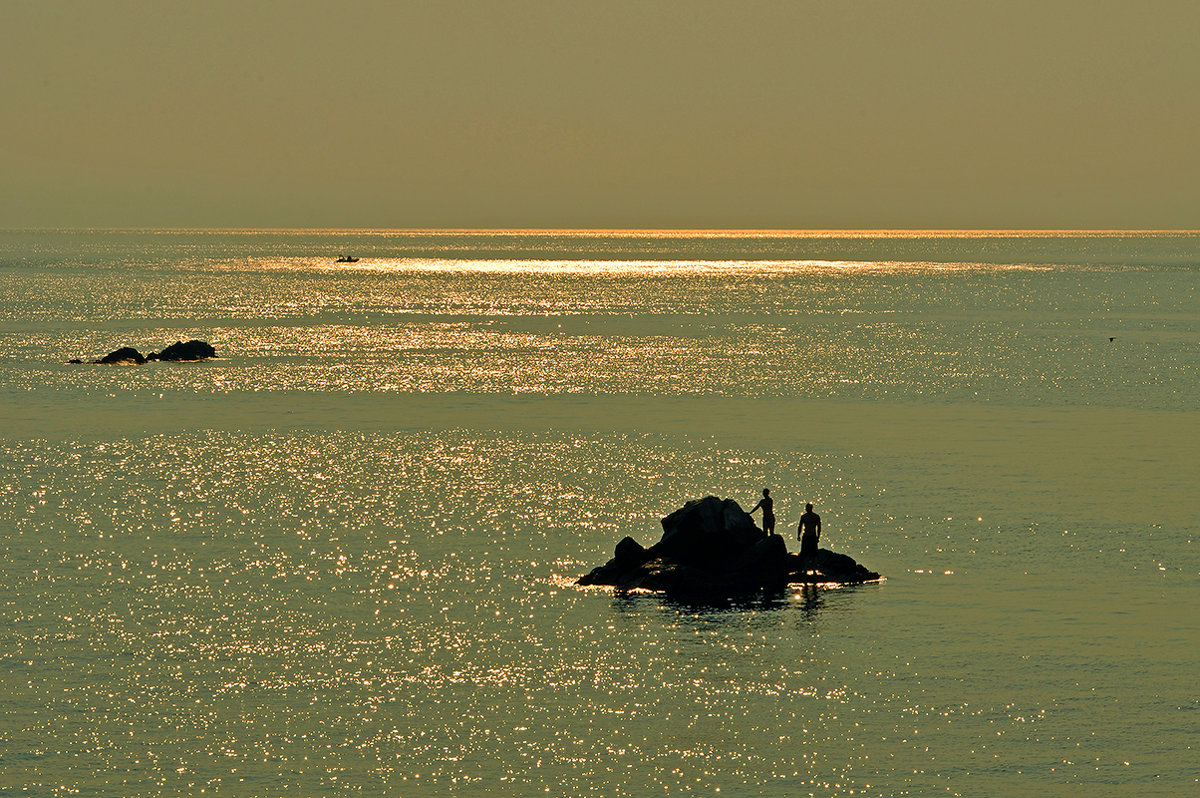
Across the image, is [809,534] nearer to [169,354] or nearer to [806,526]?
[806,526]

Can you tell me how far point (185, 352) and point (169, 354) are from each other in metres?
1.66

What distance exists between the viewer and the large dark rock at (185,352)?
5842 inches

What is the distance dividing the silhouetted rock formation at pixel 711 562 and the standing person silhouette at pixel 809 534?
0.48m

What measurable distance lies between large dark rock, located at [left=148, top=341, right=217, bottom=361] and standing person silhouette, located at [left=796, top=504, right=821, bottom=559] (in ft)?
351

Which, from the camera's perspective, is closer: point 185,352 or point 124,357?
point 124,357

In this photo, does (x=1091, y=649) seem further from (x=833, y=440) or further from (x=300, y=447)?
(x=300, y=447)

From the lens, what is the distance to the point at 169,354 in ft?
488

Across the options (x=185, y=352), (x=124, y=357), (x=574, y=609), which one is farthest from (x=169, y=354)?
(x=574, y=609)

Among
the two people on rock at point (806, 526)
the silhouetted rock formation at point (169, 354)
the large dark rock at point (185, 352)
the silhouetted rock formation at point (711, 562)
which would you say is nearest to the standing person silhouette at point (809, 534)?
the two people on rock at point (806, 526)

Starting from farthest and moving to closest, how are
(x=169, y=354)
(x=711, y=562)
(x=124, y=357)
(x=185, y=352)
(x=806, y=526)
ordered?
(x=185, y=352), (x=169, y=354), (x=124, y=357), (x=806, y=526), (x=711, y=562)

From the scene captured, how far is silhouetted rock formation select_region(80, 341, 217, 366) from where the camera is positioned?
143625mm

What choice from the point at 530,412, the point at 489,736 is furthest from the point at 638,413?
the point at 489,736

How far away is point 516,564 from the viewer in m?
58.3

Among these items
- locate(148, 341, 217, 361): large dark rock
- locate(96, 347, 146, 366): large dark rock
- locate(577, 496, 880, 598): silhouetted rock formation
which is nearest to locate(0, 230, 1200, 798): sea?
locate(577, 496, 880, 598): silhouetted rock formation
